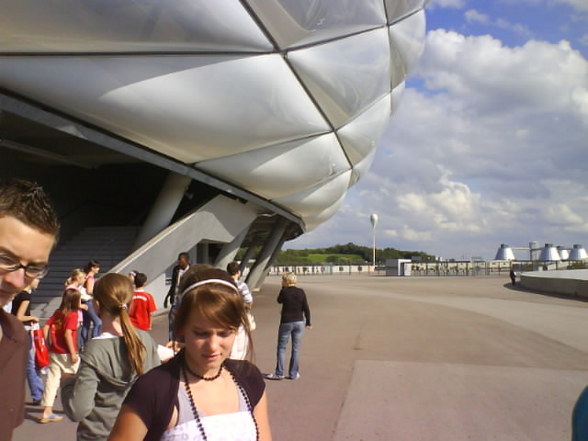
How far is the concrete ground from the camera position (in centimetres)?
467

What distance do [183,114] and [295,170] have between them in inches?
179

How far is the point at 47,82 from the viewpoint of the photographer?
7391 mm

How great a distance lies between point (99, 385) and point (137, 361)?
0.21 m

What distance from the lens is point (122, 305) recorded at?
274 cm

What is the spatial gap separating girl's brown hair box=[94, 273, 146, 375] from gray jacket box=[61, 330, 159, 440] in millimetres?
51

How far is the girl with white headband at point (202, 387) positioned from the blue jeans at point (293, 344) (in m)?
4.86

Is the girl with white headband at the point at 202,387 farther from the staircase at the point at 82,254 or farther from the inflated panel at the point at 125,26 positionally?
the staircase at the point at 82,254

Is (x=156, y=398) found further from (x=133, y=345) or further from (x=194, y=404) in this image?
(x=133, y=345)

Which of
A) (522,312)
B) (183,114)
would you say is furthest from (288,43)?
(522,312)

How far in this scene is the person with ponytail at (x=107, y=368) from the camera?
2.48 m

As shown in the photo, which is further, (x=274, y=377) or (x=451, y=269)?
(x=451, y=269)

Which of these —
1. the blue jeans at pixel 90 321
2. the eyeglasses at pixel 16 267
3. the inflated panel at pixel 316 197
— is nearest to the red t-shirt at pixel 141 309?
the blue jeans at pixel 90 321

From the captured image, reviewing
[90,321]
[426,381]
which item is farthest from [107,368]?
[90,321]

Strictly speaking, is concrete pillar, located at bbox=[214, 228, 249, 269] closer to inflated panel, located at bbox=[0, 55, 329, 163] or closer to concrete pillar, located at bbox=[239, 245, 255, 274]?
inflated panel, located at bbox=[0, 55, 329, 163]
